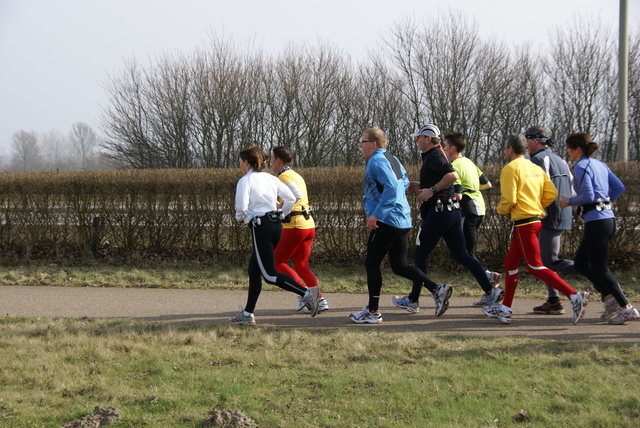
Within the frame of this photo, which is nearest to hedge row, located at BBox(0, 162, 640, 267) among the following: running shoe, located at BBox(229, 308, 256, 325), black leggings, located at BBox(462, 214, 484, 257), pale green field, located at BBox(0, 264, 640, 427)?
black leggings, located at BBox(462, 214, 484, 257)

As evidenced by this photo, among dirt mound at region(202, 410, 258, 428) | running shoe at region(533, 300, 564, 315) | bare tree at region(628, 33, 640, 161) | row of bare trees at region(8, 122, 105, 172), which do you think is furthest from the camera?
row of bare trees at region(8, 122, 105, 172)

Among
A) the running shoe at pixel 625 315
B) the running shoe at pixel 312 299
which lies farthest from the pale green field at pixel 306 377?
the running shoe at pixel 625 315

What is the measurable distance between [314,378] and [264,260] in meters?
1.96

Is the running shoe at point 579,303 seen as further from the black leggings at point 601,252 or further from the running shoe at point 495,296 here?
the running shoe at point 495,296

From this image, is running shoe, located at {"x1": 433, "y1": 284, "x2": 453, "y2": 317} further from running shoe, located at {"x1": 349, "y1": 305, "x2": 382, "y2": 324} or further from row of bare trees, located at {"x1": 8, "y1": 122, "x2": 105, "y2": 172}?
row of bare trees, located at {"x1": 8, "y1": 122, "x2": 105, "y2": 172}

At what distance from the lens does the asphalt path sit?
6430 mm

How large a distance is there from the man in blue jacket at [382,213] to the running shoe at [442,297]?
0.22 m

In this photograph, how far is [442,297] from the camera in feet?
22.4

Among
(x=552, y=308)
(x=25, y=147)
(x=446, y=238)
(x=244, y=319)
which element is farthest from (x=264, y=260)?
(x=25, y=147)

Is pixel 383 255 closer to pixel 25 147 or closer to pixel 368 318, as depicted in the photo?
pixel 368 318

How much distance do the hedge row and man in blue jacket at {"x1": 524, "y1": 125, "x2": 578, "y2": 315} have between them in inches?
100

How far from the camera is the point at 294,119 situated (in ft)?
89.5

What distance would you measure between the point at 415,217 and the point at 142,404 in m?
6.03

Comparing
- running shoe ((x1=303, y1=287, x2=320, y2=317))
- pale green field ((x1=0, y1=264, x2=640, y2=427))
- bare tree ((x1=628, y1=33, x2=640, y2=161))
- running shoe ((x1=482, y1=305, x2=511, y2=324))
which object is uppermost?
bare tree ((x1=628, y1=33, x2=640, y2=161))
